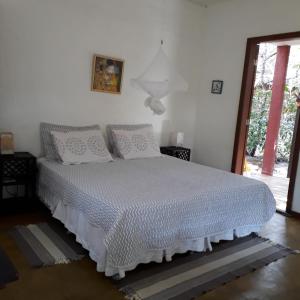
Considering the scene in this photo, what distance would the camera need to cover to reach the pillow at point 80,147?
3.42 meters

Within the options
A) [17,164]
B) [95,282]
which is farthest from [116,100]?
[95,282]

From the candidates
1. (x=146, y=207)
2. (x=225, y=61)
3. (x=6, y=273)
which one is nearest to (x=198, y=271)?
(x=146, y=207)

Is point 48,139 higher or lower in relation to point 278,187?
higher

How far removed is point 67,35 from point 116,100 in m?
1.00

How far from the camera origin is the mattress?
2.21m

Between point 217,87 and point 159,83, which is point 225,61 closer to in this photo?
point 217,87

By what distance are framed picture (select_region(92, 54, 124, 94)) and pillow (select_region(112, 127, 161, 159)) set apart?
580 millimetres

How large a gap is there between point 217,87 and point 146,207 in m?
3.03

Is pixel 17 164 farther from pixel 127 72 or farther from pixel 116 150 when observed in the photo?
pixel 127 72

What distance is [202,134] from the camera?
16.6 feet

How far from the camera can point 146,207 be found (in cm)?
228

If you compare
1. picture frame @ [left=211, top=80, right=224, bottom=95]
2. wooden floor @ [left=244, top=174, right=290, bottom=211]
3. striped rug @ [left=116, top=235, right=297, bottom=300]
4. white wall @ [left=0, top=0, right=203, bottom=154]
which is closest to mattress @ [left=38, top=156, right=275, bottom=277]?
striped rug @ [left=116, top=235, right=297, bottom=300]

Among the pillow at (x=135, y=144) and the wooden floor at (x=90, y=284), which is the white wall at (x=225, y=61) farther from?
the wooden floor at (x=90, y=284)

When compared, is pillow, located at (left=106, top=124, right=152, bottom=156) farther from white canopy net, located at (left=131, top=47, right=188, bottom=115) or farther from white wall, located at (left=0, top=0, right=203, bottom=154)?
white canopy net, located at (left=131, top=47, right=188, bottom=115)
